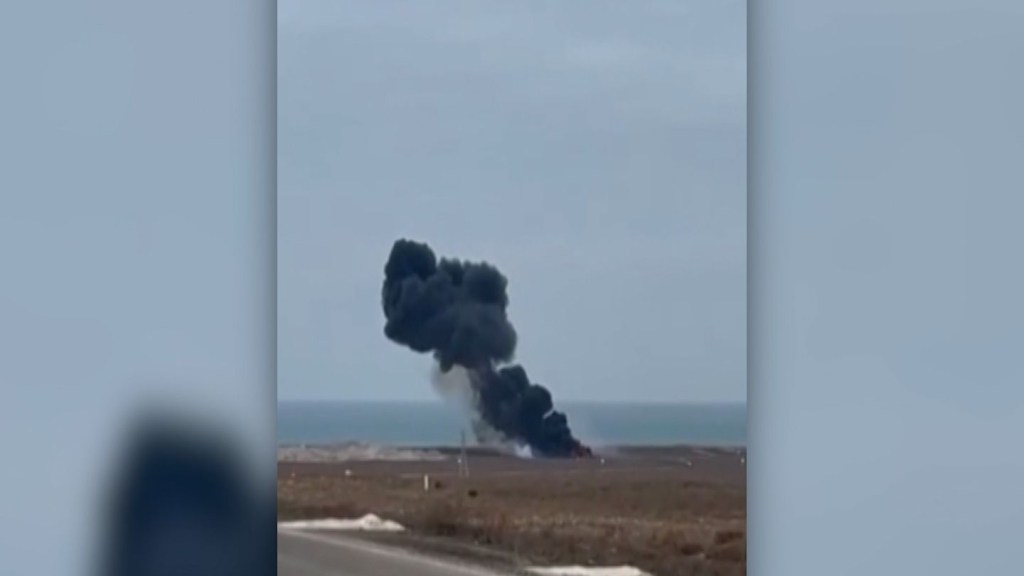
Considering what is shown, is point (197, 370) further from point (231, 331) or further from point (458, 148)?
point (458, 148)

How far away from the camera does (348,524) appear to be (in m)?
2.16

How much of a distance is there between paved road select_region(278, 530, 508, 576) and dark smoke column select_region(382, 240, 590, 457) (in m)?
0.26

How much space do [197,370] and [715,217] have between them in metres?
0.95

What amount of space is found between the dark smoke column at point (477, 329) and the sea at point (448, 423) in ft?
0.15

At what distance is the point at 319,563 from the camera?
2.15 metres

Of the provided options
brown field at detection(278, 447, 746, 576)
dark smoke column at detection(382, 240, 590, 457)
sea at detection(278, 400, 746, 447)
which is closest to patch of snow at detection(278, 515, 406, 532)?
brown field at detection(278, 447, 746, 576)

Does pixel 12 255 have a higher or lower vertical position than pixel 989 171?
lower

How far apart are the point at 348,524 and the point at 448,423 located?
25 cm

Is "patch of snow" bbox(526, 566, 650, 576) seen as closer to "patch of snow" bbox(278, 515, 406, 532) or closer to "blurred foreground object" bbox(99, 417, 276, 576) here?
"patch of snow" bbox(278, 515, 406, 532)

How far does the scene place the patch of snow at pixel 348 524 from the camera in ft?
7.04

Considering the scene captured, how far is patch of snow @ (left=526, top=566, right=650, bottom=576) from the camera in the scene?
7.06 feet

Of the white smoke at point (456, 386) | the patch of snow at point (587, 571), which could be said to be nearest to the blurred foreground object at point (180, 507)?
the white smoke at point (456, 386)

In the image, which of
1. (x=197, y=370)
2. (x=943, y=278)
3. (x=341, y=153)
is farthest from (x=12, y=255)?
(x=943, y=278)

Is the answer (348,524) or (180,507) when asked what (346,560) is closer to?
(348,524)
